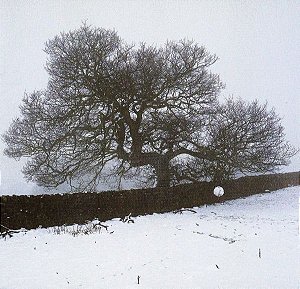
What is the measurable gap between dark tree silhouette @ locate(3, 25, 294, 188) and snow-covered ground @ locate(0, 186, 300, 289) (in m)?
9.16

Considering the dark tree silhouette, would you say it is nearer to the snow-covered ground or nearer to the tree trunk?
the tree trunk

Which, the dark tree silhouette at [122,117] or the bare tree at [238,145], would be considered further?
the bare tree at [238,145]

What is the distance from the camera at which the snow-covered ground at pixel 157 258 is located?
295 inches

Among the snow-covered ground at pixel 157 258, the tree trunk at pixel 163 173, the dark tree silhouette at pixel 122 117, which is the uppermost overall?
the dark tree silhouette at pixel 122 117

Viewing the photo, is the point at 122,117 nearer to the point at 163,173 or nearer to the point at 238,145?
the point at 163,173

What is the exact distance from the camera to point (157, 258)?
9.45m

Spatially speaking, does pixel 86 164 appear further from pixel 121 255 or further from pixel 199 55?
pixel 121 255

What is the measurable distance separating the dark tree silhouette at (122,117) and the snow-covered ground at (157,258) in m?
9.16

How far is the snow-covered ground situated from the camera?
7.49 meters

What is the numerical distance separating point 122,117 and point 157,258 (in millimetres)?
15733

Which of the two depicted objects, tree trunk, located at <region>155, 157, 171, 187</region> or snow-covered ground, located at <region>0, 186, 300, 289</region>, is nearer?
snow-covered ground, located at <region>0, 186, 300, 289</region>

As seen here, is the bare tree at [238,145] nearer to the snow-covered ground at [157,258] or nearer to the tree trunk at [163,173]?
the tree trunk at [163,173]

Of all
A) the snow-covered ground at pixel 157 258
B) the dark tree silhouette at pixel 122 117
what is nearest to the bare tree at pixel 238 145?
the dark tree silhouette at pixel 122 117

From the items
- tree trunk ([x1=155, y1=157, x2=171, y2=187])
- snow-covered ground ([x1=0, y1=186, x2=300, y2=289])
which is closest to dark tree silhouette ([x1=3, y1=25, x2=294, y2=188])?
tree trunk ([x1=155, y1=157, x2=171, y2=187])
